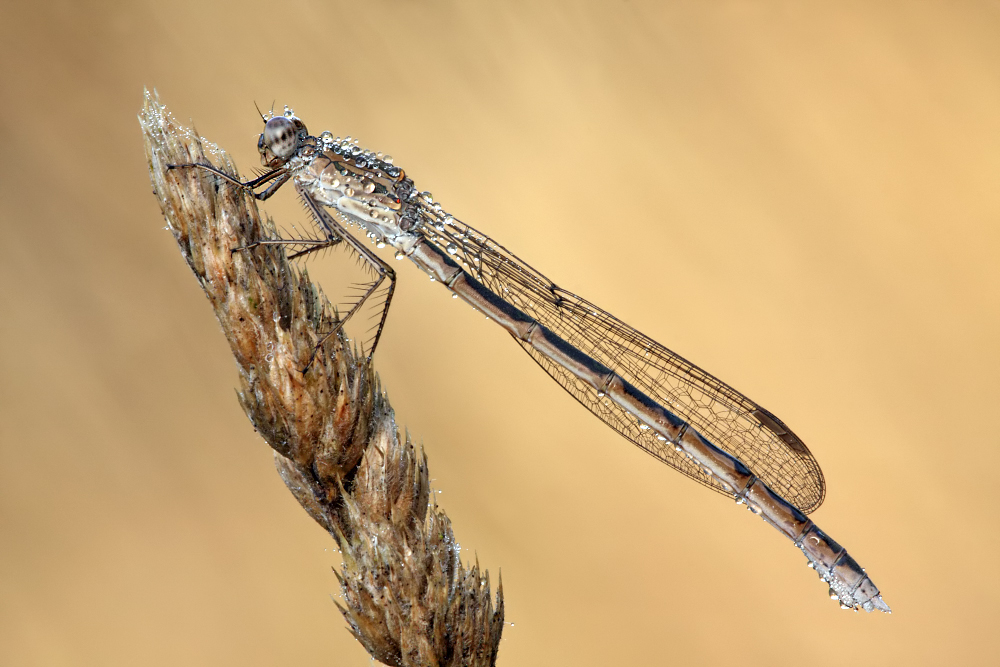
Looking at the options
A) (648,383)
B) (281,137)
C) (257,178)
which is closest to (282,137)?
(281,137)

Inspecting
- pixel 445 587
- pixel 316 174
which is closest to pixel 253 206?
pixel 316 174

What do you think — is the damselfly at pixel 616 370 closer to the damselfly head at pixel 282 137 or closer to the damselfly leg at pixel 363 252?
the damselfly leg at pixel 363 252

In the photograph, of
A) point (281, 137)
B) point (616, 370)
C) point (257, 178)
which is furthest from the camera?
point (616, 370)

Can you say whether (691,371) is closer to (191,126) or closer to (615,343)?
(615,343)

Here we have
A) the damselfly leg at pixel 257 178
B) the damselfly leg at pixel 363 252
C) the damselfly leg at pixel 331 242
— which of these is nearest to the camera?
the damselfly leg at pixel 257 178

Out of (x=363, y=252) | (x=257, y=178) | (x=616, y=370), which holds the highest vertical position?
(x=616, y=370)

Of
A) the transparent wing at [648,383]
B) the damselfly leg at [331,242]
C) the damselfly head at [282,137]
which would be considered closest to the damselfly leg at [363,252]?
the damselfly leg at [331,242]

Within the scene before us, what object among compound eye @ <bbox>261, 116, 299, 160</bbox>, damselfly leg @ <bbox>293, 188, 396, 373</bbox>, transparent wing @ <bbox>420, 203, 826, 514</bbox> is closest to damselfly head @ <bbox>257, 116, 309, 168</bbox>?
compound eye @ <bbox>261, 116, 299, 160</bbox>

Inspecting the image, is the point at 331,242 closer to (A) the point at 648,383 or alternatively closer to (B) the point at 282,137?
(B) the point at 282,137
